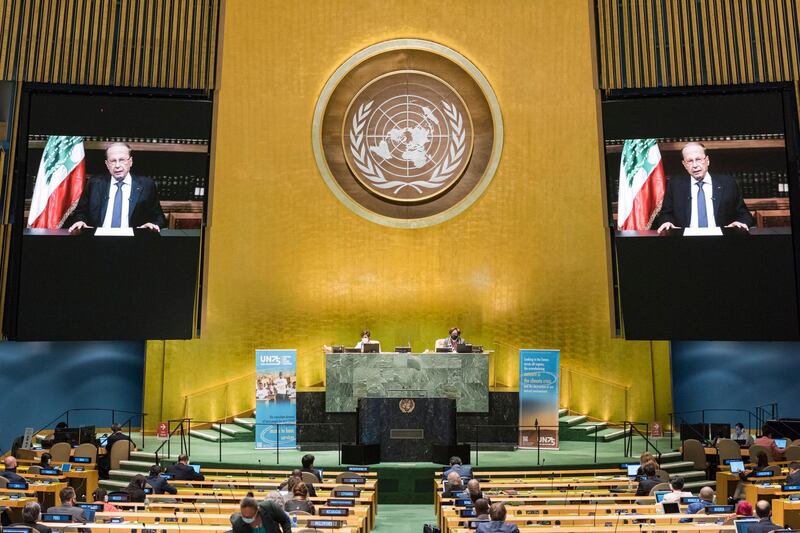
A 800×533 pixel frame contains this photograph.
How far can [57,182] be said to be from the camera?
16656mm

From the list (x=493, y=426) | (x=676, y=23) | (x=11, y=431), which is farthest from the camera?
(x=11, y=431)

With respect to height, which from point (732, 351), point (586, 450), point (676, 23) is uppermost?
point (676, 23)

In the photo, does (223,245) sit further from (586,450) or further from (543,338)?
(586,450)

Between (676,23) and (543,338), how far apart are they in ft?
20.2

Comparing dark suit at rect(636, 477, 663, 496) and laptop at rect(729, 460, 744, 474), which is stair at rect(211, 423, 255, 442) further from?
laptop at rect(729, 460, 744, 474)

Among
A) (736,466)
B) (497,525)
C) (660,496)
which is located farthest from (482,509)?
(736,466)

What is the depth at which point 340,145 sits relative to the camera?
62.1ft

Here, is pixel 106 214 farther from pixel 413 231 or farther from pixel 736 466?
pixel 736 466

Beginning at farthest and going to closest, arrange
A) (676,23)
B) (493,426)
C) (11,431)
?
(11,431) → (676,23) → (493,426)

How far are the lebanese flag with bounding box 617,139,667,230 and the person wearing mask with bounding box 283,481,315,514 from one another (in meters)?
9.24

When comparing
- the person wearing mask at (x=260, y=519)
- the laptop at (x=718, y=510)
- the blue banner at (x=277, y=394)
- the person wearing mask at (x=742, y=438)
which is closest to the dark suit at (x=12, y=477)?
the blue banner at (x=277, y=394)

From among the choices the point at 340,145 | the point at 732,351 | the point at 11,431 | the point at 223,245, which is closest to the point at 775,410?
the point at 732,351

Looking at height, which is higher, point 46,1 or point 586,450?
point 46,1

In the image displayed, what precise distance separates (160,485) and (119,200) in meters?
7.01
